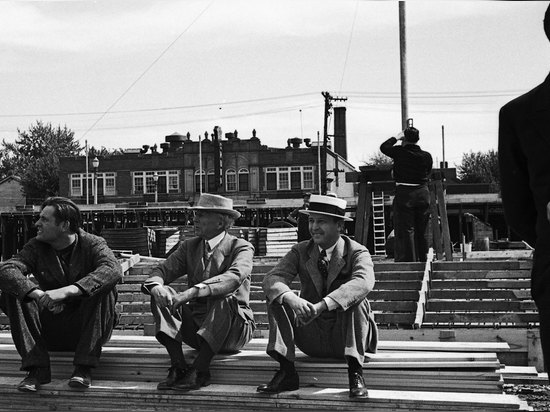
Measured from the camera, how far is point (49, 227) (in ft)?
19.5

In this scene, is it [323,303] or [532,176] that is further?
[323,303]

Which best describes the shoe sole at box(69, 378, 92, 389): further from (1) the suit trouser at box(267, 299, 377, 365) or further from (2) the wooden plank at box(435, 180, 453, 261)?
(2) the wooden plank at box(435, 180, 453, 261)

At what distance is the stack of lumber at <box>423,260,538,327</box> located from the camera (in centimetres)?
903

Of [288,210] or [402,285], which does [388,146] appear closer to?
[402,285]

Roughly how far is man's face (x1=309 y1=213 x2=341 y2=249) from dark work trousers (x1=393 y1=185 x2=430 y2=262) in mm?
5526

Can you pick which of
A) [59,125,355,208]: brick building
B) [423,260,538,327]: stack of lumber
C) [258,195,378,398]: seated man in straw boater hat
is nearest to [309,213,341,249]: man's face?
[258,195,378,398]: seated man in straw boater hat

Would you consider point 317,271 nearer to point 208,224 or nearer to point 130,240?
point 208,224

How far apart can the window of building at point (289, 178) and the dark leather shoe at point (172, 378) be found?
53.8m

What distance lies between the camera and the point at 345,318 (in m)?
5.20

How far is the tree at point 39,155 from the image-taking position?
6322cm

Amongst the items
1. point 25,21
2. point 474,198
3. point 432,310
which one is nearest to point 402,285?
point 432,310

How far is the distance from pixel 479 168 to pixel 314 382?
69.2m

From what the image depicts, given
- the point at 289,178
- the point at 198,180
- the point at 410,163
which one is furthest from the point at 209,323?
the point at 198,180

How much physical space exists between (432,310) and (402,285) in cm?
75
